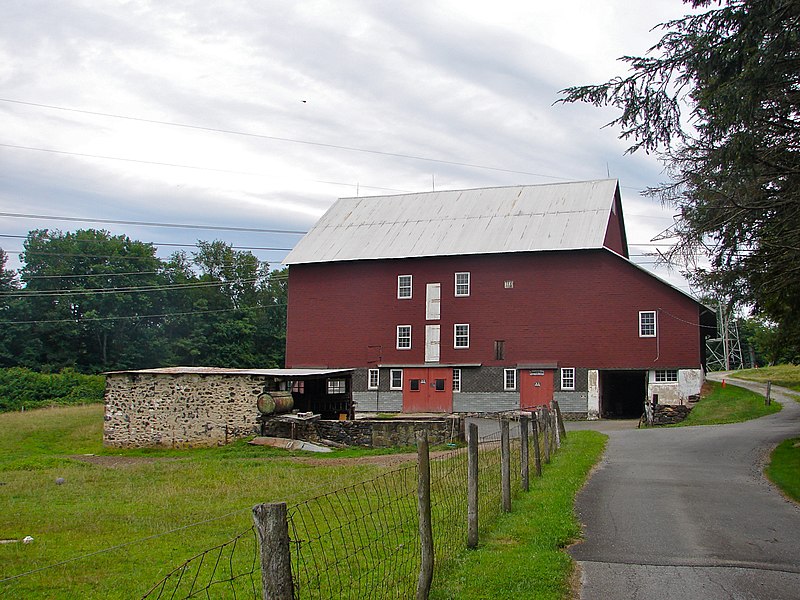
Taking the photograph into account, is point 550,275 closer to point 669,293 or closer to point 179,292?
point 669,293

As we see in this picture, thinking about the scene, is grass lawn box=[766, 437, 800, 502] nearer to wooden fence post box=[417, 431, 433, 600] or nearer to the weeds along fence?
the weeds along fence

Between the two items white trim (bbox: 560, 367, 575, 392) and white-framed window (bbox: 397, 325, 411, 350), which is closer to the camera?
white trim (bbox: 560, 367, 575, 392)

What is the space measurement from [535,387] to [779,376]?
2812cm

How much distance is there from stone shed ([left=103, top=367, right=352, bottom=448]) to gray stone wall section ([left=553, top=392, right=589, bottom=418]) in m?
15.3

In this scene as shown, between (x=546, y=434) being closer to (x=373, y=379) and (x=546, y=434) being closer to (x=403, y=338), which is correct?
(x=403, y=338)

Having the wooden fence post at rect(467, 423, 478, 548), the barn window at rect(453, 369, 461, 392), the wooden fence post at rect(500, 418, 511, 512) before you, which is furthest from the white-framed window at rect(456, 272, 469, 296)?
the wooden fence post at rect(467, 423, 478, 548)

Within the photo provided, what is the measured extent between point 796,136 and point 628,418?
104ft

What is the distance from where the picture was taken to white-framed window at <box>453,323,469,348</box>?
45.2 meters

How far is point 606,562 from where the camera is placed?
30.9 feet

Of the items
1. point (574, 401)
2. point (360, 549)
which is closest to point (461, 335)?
point (574, 401)

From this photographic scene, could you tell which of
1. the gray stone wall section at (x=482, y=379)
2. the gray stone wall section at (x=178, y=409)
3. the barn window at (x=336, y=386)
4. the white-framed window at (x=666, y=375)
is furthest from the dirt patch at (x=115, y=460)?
the white-framed window at (x=666, y=375)

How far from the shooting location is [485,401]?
4434 cm

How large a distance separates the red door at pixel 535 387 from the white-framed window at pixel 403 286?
313 inches

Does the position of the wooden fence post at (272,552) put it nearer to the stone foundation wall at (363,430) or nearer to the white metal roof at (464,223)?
the stone foundation wall at (363,430)
